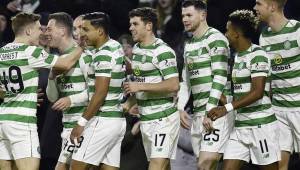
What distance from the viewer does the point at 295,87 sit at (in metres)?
9.23

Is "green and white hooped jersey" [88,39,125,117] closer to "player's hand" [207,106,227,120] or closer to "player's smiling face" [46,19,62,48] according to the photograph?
"player's smiling face" [46,19,62,48]

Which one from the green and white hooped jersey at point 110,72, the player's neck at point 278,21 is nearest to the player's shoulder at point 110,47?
the green and white hooped jersey at point 110,72

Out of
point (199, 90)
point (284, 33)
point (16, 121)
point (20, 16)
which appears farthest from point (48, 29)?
point (284, 33)

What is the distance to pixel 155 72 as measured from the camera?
9.43 meters

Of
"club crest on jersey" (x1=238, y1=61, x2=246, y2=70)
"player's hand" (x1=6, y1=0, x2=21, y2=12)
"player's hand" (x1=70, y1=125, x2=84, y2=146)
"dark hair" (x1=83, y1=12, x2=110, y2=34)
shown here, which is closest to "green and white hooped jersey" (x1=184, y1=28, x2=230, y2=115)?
"club crest on jersey" (x1=238, y1=61, x2=246, y2=70)

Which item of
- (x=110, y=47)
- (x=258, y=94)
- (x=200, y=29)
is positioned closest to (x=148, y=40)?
(x=110, y=47)

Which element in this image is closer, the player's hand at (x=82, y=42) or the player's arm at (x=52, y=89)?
the player's hand at (x=82, y=42)

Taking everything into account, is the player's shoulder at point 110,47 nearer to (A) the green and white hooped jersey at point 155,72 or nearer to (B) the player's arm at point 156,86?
(A) the green and white hooped jersey at point 155,72

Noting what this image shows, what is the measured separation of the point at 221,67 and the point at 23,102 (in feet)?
7.34

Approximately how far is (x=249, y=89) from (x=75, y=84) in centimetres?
210

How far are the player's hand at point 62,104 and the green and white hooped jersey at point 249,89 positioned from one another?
1915 millimetres

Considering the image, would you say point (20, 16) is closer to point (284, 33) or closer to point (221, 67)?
point (221, 67)

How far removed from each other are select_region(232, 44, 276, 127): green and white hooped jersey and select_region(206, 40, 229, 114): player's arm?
0.20m

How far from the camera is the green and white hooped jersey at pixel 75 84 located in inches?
381
